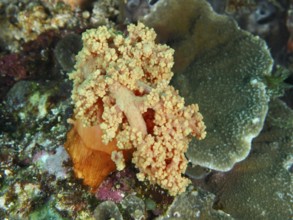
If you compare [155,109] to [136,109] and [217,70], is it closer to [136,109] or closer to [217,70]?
[136,109]

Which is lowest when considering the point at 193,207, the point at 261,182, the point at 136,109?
the point at 261,182

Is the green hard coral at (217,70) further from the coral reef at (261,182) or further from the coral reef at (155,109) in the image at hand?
the coral reef at (261,182)

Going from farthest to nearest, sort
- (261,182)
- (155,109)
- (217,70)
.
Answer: (217,70) < (261,182) < (155,109)

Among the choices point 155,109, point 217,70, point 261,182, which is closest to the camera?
point 155,109

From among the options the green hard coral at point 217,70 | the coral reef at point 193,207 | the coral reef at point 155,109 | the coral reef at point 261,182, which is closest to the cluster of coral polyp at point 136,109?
the coral reef at point 155,109

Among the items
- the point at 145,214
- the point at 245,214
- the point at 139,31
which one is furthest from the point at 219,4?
the point at 145,214

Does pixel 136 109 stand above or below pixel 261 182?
above

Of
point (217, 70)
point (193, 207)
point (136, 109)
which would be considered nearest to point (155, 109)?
point (136, 109)
